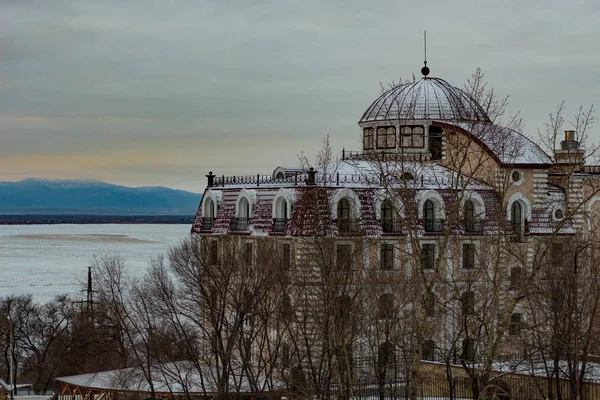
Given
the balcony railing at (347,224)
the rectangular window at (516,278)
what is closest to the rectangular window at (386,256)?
the balcony railing at (347,224)

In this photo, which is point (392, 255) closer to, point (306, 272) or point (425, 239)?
point (425, 239)

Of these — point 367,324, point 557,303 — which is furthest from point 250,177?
point 557,303

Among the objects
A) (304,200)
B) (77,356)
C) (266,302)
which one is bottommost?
(77,356)

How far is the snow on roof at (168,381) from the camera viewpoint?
4103 centimetres

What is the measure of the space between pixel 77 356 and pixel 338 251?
2201 centimetres

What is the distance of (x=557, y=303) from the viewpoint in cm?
3744

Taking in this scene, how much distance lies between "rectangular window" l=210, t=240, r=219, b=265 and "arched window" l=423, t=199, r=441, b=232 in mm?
9279

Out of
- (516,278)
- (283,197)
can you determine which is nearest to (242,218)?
(283,197)

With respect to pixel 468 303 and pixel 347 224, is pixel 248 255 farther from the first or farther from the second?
pixel 468 303

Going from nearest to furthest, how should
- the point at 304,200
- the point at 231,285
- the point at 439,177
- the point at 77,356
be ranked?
the point at 231,285, the point at 304,200, the point at 439,177, the point at 77,356

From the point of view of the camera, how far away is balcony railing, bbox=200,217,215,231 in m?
53.1

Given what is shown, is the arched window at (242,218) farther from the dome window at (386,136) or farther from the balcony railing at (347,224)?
the dome window at (386,136)

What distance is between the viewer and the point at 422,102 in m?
54.2

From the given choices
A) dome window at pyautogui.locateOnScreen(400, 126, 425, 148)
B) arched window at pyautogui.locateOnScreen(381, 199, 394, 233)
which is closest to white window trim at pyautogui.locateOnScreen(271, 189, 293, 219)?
arched window at pyautogui.locateOnScreen(381, 199, 394, 233)
